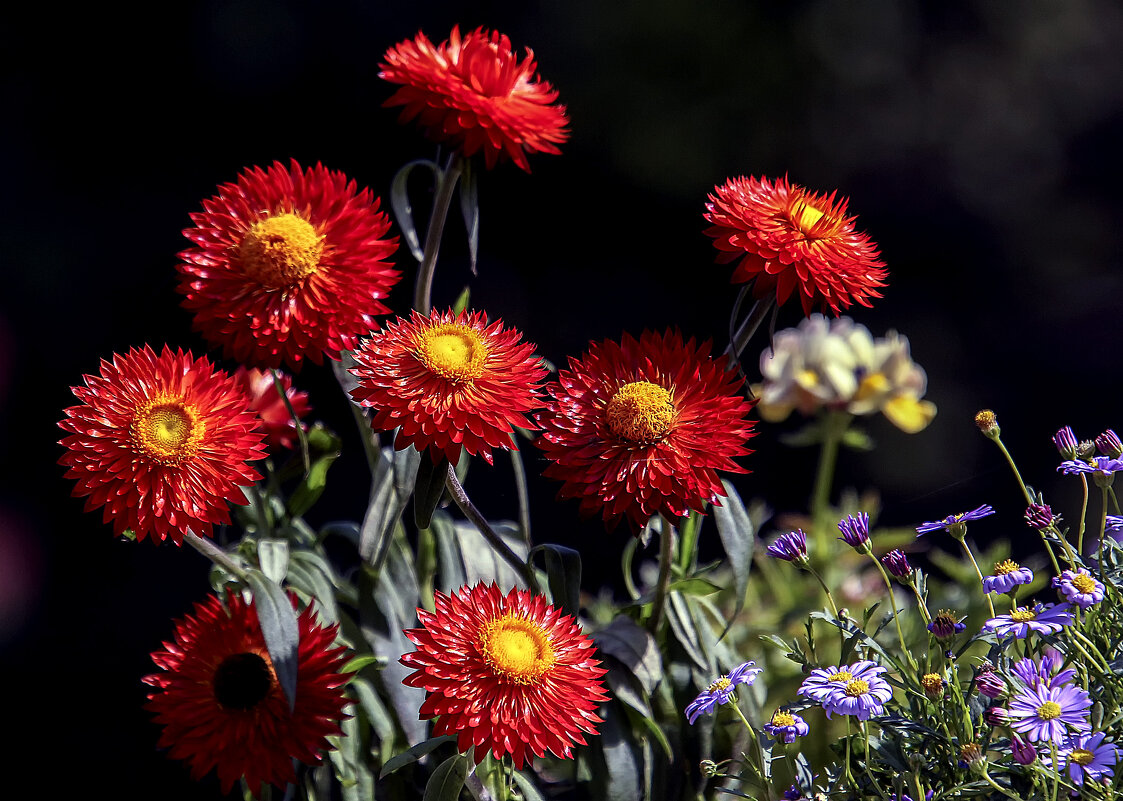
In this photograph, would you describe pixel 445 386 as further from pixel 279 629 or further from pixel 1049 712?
pixel 1049 712

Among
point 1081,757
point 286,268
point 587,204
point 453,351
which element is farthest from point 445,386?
point 587,204

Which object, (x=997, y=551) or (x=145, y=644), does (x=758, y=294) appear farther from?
(x=145, y=644)

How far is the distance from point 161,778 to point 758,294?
0.82 m

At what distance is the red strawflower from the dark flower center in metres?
0.16

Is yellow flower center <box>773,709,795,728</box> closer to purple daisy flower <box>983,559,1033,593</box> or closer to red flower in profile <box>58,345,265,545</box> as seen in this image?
purple daisy flower <box>983,559,1033,593</box>

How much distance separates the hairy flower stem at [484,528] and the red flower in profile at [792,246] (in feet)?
0.64

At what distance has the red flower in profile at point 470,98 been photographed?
603 mm

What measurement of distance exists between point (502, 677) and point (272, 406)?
0.32 metres

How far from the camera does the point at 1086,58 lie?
125cm

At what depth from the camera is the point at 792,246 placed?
562mm

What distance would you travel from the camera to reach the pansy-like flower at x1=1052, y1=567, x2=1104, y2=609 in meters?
0.48

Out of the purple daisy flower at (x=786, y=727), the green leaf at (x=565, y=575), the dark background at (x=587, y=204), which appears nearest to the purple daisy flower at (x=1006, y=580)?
the purple daisy flower at (x=786, y=727)

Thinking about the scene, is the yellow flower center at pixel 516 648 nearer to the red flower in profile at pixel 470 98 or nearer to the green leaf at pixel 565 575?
the green leaf at pixel 565 575

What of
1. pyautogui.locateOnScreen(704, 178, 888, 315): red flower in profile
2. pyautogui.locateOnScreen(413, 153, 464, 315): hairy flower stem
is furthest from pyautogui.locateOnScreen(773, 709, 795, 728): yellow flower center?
pyautogui.locateOnScreen(413, 153, 464, 315): hairy flower stem
